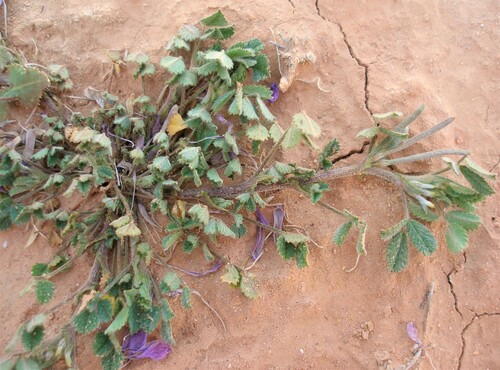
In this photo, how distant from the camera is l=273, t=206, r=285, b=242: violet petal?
2.51 metres

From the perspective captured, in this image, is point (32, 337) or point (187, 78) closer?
point (32, 337)

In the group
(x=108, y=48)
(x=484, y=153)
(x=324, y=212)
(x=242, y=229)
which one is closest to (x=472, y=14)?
(x=484, y=153)

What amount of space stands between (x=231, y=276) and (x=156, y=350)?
1.75ft

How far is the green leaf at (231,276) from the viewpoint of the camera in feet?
7.45

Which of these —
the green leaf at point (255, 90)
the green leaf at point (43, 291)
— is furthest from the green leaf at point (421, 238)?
the green leaf at point (43, 291)

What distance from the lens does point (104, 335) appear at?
85.0 inches

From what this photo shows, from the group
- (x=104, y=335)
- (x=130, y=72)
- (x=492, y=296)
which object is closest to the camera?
(x=104, y=335)

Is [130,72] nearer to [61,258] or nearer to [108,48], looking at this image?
[108,48]

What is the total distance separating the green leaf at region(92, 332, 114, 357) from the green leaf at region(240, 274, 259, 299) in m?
0.68

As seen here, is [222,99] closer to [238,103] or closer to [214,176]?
[238,103]

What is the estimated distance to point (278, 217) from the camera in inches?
99.3

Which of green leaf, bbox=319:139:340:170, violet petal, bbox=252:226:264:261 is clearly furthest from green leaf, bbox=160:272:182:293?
green leaf, bbox=319:139:340:170

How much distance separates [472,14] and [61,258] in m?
2.93

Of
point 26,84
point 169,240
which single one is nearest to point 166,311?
point 169,240
